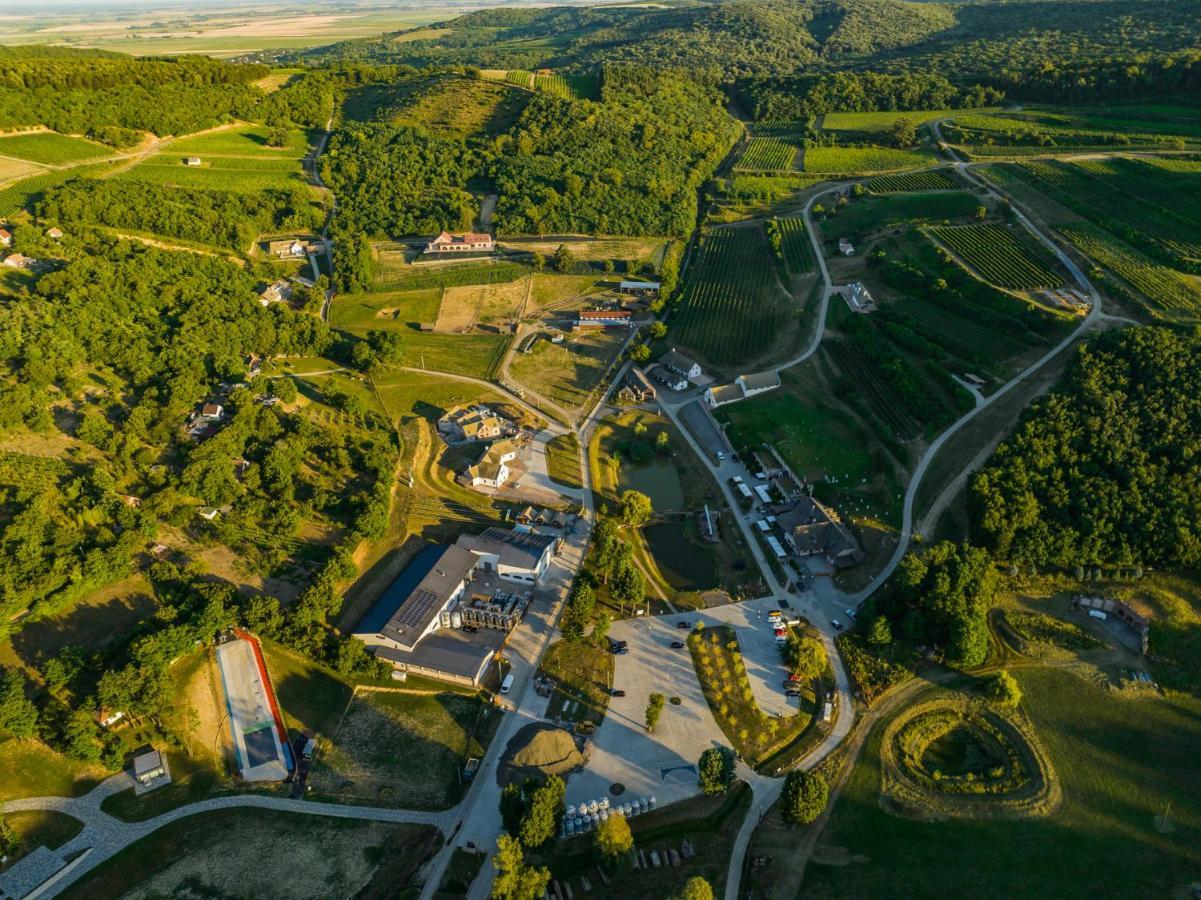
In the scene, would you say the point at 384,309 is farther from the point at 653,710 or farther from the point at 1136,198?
the point at 1136,198

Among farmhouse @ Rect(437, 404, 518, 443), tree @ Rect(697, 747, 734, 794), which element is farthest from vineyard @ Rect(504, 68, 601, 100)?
tree @ Rect(697, 747, 734, 794)

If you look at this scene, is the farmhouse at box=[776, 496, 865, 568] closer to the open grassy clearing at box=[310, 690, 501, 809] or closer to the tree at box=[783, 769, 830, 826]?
the tree at box=[783, 769, 830, 826]

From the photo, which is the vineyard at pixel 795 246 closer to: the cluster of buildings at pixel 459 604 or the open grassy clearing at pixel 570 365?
the open grassy clearing at pixel 570 365

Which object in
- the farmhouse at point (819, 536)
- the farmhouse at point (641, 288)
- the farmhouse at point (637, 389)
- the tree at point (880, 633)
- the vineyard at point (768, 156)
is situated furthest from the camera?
the vineyard at point (768, 156)

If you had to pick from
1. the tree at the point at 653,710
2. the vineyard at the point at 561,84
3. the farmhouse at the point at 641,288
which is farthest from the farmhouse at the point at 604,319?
the vineyard at the point at 561,84

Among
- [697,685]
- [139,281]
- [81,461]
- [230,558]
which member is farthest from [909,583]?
[139,281]

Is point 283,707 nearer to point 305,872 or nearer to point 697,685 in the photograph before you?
point 305,872
